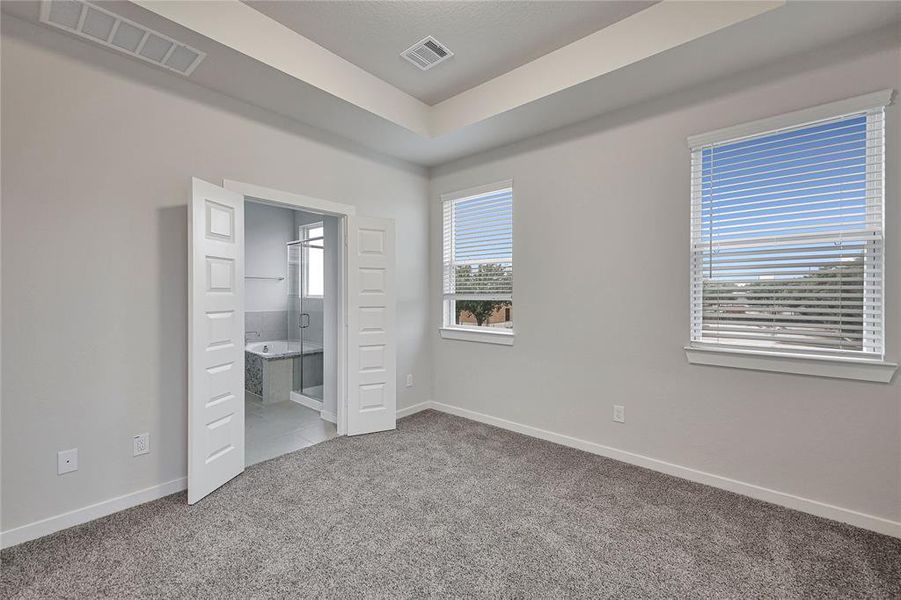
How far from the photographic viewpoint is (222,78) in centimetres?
264

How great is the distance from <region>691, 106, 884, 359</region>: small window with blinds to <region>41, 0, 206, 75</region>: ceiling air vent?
339 centimetres

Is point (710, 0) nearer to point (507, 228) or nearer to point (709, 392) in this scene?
point (507, 228)

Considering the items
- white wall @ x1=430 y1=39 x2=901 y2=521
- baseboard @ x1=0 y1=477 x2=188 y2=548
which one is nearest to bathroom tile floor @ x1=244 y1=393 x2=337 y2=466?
baseboard @ x1=0 y1=477 x2=188 y2=548

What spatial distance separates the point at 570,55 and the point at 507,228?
153 cm

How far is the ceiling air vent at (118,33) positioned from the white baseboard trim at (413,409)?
333 centimetres

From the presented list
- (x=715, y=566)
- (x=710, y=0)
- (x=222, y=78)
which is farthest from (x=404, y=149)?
(x=715, y=566)

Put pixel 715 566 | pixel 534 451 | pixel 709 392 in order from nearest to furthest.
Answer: pixel 715 566, pixel 709 392, pixel 534 451

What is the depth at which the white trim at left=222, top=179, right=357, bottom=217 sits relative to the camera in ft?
9.67

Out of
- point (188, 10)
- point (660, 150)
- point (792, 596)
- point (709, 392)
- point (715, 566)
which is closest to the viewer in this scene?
point (792, 596)

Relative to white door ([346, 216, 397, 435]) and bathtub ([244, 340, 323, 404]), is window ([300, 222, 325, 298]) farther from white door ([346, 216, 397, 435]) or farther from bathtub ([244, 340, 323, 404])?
white door ([346, 216, 397, 435])

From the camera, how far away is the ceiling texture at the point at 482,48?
2.14 metres

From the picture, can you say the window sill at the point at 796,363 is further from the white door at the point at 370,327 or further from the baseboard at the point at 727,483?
the white door at the point at 370,327

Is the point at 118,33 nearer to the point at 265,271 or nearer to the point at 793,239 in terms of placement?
the point at 793,239

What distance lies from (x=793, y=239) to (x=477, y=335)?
2.55m
